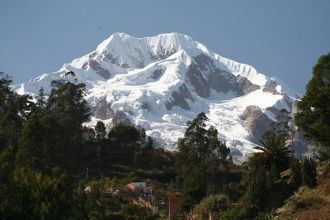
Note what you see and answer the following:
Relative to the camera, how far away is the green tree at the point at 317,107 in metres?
41.9

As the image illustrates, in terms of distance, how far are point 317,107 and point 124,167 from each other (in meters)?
43.1

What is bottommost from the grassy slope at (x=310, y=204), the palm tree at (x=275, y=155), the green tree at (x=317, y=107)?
the grassy slope at (x=310, y=204)

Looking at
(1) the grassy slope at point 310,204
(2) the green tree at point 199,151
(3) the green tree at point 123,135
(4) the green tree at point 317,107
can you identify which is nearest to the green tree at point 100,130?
(3) the green tree at point 123,135

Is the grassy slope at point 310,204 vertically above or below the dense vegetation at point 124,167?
below

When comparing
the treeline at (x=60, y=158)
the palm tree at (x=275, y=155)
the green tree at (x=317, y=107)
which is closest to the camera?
the palm tree at (x=275, y=155)

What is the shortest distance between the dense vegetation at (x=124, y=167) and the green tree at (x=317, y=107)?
0.25ft

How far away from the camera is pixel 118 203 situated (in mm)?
60000

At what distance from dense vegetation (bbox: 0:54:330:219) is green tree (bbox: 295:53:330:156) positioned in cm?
7

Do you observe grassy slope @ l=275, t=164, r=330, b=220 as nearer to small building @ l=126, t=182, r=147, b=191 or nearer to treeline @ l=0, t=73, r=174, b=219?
treeline @ l=0, t=73, r=174, b=219

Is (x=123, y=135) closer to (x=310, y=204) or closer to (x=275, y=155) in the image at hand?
(x=275, y=155)

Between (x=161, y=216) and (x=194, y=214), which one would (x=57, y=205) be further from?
(x=161, y=216)

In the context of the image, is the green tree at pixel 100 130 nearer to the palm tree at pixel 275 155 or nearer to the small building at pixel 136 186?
the small building at pixel 136 186

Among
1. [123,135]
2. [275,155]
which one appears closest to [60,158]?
[123,135]

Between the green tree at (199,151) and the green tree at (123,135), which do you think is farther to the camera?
the green tree at (123,135)
